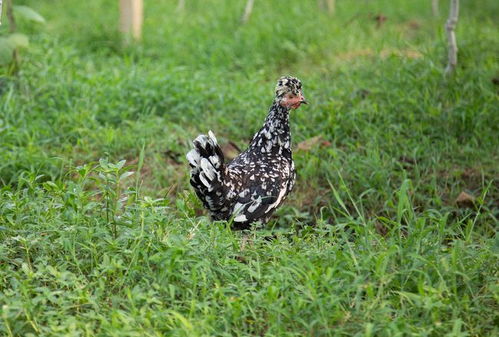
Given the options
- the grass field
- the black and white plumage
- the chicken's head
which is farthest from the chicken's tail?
the chicken's head

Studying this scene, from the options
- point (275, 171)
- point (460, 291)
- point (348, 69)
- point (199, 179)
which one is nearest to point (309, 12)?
point (348, 69)

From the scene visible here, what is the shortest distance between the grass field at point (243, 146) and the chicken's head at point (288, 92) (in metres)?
0.74

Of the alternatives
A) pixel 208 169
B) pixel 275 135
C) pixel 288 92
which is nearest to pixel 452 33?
pixel 288 92

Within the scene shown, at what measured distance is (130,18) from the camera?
8.23 metres

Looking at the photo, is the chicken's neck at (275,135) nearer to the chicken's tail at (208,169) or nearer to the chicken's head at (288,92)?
the chicken's head at (288,92)

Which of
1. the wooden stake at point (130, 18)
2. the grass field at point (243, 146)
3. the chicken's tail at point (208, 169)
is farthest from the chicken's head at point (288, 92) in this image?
the wooden stake at point (130, 18)

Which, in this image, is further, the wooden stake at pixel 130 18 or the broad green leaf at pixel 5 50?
the wooden stake at pixel 130 18

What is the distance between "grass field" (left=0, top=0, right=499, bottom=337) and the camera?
10.5 feet

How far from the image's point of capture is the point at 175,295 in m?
3.36

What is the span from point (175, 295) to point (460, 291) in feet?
4.69

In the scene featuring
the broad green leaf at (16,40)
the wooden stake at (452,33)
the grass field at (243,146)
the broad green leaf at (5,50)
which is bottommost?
the grass field at (243,146)

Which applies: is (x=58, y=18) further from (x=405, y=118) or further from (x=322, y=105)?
(x=405, y=118)

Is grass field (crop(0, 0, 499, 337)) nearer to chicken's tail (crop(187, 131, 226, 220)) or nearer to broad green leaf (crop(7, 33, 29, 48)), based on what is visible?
chicken's tail (crop(187, 131, 226, 220))

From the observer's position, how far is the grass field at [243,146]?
10.5ft
